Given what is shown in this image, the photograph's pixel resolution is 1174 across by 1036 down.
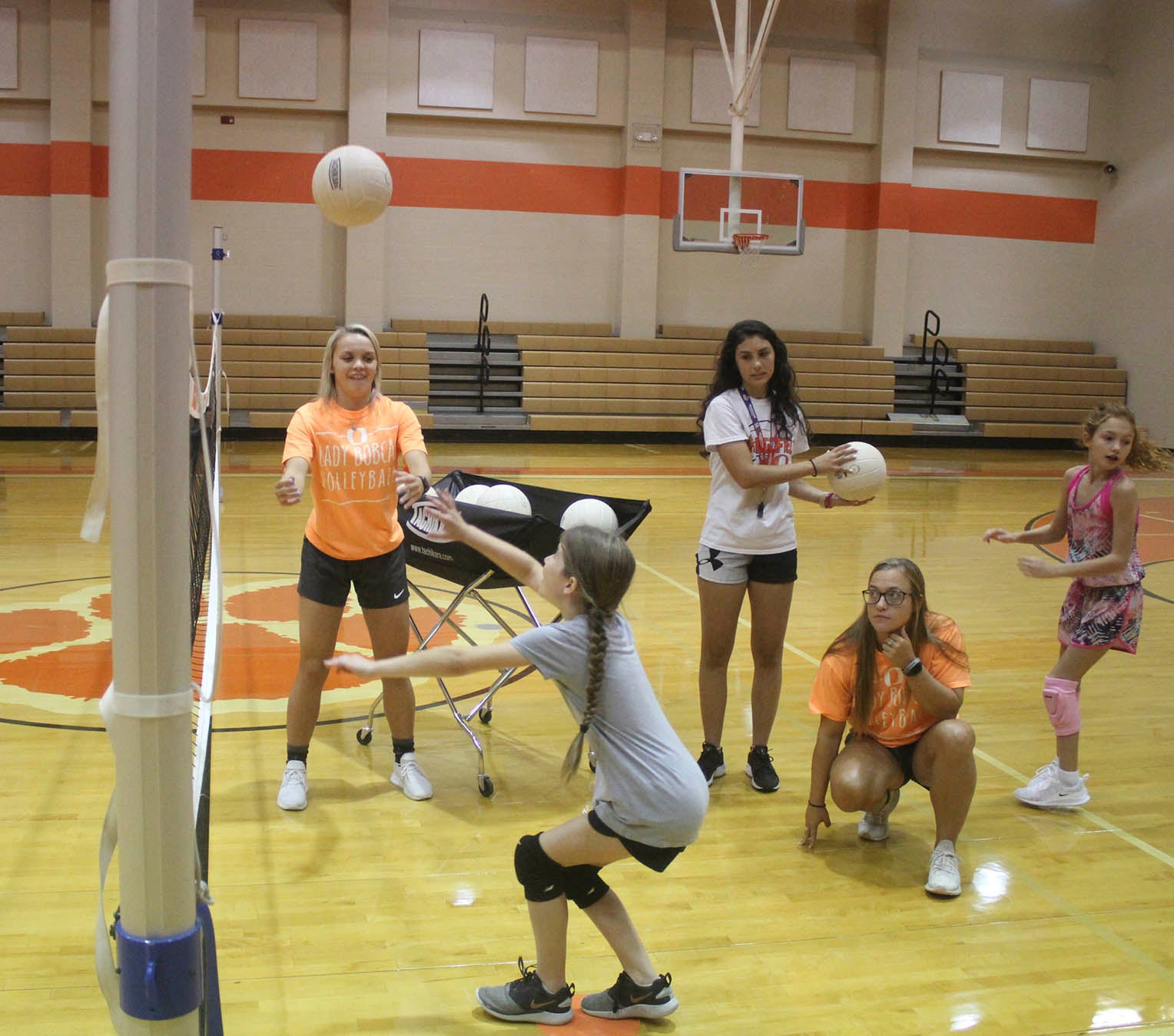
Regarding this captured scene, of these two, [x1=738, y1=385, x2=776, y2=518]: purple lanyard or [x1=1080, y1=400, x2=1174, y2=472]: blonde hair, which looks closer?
[x1=1080, y1=400, x2=1174, y2=472]: blonde hair

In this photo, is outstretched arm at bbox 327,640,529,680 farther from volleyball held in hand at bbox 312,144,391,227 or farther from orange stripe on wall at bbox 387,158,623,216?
orange stripe on wall at bbox 387,158,623,216

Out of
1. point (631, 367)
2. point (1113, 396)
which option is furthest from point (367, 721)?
point (1113, 396)

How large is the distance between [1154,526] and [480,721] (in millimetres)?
8099

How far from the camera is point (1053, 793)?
4184mm

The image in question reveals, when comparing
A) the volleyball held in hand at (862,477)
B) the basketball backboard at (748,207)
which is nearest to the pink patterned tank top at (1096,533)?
the volleyball held in hand at (862,477)

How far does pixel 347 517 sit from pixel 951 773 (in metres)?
2.08

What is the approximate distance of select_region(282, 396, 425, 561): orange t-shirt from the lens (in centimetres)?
393

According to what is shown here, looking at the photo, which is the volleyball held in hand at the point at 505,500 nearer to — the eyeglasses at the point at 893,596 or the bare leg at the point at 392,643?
the bare leg at the point at 392,643

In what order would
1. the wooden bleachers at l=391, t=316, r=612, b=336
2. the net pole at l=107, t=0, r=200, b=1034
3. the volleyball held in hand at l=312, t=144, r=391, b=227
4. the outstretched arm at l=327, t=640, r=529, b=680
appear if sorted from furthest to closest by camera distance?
the wooden bleachers at l=391, t=316, r=612, b=336 → the volleyball held in hand at l=312, t=144, r=391, b=227 → the outstretched arm at l=327, t=640, r=529, b=680 → the net pole at l=107, t=0, r=200, b=1034

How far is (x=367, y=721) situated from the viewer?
186 inches

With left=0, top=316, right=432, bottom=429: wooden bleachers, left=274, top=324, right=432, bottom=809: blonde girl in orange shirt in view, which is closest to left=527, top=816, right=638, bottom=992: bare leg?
left=274, top=324, right=432, bottom=809: blonde girl in orange shirt

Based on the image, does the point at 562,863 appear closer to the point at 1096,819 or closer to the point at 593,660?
the point at 593,660

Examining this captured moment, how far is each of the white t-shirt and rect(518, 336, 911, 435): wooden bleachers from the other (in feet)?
41.2

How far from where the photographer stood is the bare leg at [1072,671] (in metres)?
4.10
